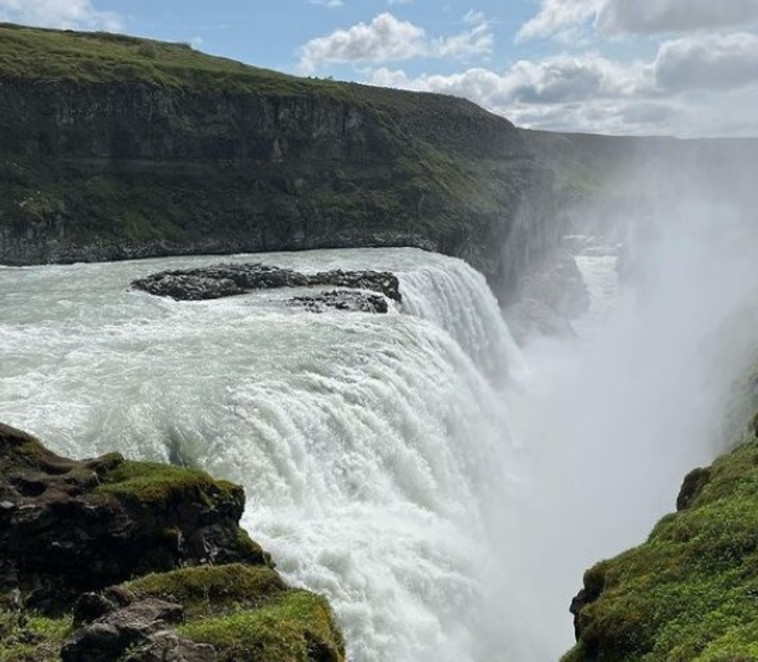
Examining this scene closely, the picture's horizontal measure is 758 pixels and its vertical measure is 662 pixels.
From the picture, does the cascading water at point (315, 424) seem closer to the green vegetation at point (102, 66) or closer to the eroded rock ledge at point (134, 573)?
the eroded rock ledge at point (134, 573)

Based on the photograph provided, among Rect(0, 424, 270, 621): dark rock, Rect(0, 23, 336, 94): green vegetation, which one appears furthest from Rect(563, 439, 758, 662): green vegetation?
Rect(0, 23, 336, 94): green vegetation

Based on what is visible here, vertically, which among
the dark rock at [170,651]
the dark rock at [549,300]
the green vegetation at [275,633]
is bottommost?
the dark rock at [549,300]

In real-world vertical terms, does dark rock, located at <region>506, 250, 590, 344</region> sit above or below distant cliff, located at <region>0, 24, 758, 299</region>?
below

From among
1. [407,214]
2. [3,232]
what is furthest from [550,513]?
[407,214]

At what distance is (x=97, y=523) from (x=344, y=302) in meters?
28.6

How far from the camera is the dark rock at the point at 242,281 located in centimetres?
4447

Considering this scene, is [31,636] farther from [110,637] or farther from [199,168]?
[199,168]

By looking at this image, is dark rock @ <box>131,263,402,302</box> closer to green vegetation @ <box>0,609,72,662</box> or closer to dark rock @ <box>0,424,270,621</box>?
dark rock @ <box>0,424,270,621</box>

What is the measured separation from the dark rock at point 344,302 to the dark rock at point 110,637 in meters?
30.1

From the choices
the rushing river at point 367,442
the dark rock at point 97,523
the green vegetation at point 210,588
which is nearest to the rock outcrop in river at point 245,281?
the rushing river at point 367,442

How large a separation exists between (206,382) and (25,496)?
12.2 m

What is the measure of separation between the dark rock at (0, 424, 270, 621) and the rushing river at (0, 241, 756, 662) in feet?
10.8

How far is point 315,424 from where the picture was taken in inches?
981

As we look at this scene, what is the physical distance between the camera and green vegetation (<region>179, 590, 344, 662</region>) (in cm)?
1019
